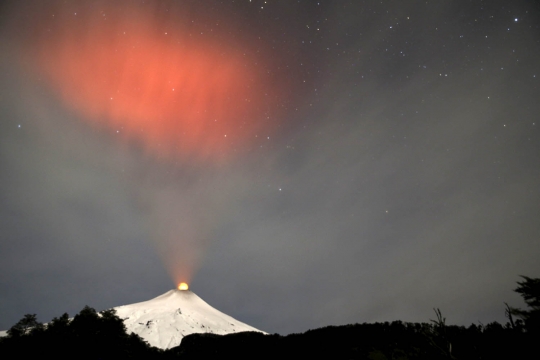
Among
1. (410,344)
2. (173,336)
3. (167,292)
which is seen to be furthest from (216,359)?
(167,292)

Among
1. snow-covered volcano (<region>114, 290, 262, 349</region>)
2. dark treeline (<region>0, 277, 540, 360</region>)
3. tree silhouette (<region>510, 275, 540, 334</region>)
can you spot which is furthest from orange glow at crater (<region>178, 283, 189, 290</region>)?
tree silhouette (<region>510, 275, 540, 334</region>)

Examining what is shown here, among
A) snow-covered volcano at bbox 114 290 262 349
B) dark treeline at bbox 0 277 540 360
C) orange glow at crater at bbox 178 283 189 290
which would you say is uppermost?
orange glow at crater at bbox 178 283 189 290

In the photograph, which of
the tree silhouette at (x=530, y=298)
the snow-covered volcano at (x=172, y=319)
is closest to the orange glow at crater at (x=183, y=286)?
the snow-covered volcano at (x=172, y=319)

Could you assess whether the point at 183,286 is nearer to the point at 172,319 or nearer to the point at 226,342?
the point at 172,319

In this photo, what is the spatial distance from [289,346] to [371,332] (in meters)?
10.4

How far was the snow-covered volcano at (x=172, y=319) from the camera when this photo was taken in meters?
106

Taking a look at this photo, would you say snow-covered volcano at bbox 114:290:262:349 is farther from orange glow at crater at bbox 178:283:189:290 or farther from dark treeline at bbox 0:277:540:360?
dark treeline at bbox 0:277:540:360

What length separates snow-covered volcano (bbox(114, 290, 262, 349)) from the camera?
346ft

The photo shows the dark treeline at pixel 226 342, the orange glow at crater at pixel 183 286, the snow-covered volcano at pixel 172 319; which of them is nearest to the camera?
the dark treeline at pixel 226 342

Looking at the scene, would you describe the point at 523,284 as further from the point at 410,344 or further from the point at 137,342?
the point at 137,342

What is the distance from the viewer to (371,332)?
107 feet

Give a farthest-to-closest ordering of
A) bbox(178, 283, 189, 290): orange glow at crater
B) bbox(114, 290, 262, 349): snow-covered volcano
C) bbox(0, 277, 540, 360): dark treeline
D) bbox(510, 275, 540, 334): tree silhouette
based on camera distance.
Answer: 1. bbox(178, 283, 189, 290): orange glow at crater
2. bbox(114, 290, 262, 349): snow-covered volcano
3. bbox(0, 277, 540, 360): dark treeline
4. bbox(510, 275, 540, 334): tree silhouette

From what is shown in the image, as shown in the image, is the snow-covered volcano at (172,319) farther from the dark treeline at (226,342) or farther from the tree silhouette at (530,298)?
the tree silhouette at (530,298)

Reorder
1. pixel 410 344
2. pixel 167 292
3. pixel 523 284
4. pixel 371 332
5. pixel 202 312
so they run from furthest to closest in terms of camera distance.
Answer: pixel 167 292
pixel 202 312
pixel 371 332
pixel 410 344
pixel 523 284
